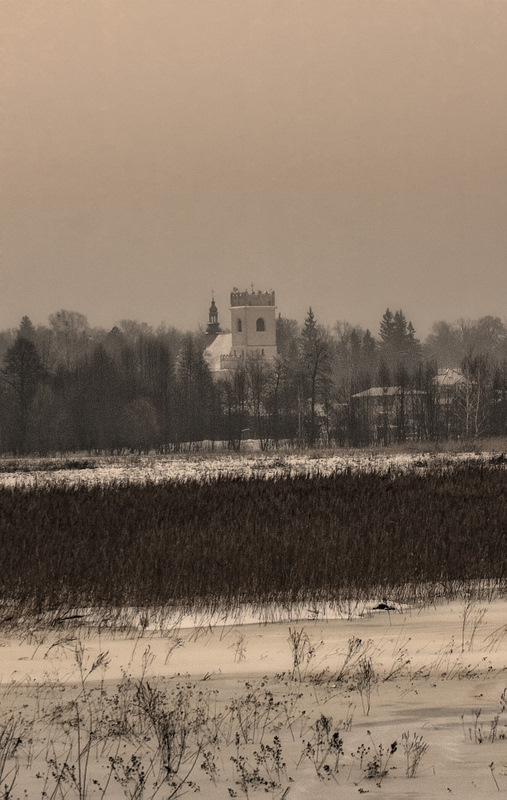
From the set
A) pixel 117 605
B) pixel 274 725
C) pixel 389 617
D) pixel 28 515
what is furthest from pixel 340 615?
pixel 28 515

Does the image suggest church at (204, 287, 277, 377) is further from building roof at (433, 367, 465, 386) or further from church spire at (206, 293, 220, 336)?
building roof at (433, 367, 465, 386)

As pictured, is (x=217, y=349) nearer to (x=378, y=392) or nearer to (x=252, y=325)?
(x=252, y=325)

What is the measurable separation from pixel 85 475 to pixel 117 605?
21.7 meters

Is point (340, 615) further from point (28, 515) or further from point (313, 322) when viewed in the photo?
point (313, 322)

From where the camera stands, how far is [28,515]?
52.5 feet

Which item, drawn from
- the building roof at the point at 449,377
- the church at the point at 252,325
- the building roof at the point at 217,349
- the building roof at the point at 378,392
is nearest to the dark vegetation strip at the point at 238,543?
the building roof at the point at 378,392

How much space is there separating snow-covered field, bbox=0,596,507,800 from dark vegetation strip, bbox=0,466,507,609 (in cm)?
152

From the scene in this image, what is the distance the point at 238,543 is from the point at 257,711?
6.75 metres

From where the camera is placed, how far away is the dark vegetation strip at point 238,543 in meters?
11.4

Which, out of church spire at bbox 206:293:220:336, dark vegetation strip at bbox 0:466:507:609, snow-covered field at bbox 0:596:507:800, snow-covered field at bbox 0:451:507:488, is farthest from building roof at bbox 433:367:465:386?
snow-covered field at bbox 0:596:507:800

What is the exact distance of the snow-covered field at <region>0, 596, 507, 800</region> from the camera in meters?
5.12

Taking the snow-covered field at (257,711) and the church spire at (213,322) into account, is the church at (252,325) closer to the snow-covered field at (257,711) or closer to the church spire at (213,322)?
the church spire at (213,322)

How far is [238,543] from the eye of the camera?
43.2 ft

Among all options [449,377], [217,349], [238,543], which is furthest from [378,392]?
[238,543]
